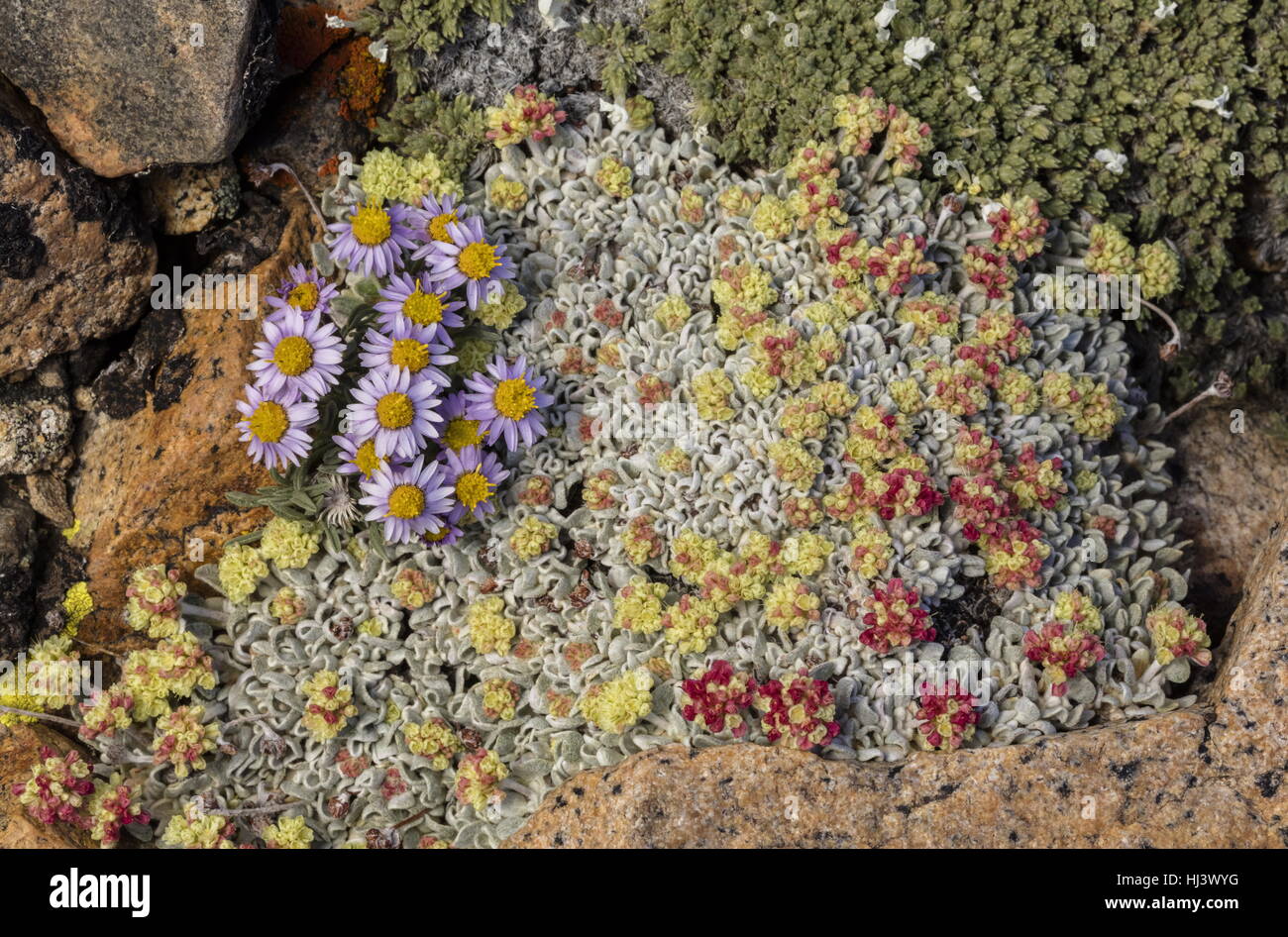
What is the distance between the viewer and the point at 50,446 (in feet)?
18.1

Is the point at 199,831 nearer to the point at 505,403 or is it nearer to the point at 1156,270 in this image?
the point at 505,403

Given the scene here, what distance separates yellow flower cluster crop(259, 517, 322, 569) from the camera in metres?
5.40

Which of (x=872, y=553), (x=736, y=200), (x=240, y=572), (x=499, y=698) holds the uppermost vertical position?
(x=736, y=200)

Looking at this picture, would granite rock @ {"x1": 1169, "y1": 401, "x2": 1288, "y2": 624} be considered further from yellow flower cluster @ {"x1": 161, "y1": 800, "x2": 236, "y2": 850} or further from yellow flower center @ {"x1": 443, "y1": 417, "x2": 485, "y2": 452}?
yellow flower cluster @ {"x1": 161, "y1": 800, "x2": 236, "y2": 850}

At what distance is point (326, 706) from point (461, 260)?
226 centimetres

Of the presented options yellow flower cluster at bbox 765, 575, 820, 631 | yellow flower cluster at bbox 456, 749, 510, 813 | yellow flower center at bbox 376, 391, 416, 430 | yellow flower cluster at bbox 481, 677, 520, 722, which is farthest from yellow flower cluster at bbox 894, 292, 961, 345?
yellow flower cluster at bbox 456, 749, 510, 813

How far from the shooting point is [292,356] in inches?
194

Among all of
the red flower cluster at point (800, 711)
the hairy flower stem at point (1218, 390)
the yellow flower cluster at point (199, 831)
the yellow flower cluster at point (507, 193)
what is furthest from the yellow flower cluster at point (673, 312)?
the yellow flower cluster at point (199, 831)

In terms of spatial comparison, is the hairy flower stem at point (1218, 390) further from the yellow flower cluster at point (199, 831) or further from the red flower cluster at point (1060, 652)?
A: the yellow flower cluster at point (199, 831)

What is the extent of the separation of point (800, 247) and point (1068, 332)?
4.91 feet

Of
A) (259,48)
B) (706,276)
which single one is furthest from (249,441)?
(706,276)

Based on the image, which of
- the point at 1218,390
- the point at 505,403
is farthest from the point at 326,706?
the point at 1218,390

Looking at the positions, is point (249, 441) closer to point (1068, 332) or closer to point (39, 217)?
point (39, 217)

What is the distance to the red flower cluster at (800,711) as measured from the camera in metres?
4.54
